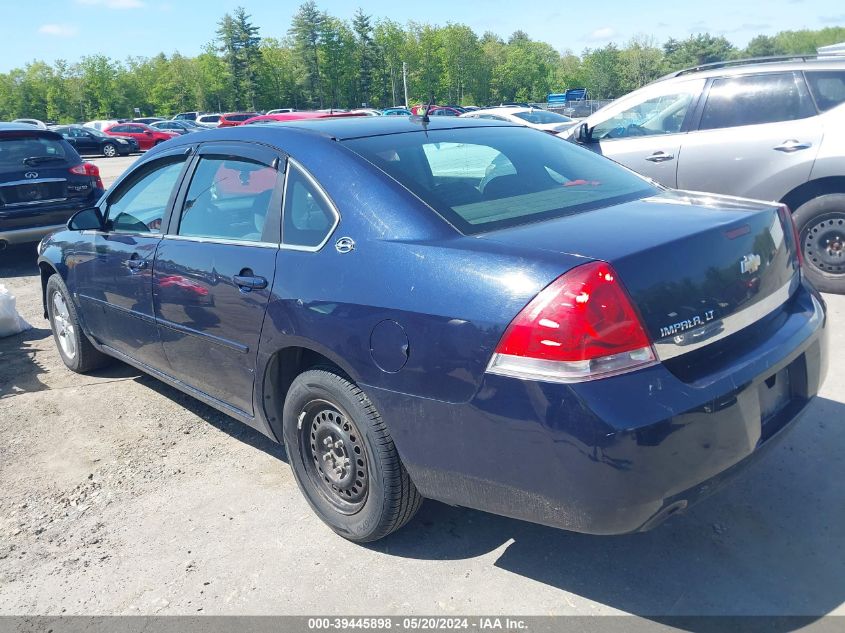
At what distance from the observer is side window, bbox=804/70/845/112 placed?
5.93m

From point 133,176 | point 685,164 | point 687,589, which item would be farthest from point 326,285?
point 685,164

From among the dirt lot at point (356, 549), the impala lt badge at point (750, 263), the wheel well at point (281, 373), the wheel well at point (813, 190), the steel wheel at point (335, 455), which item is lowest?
the dirt lot at point (356, 549)

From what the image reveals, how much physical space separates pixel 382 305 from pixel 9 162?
26.0 ft

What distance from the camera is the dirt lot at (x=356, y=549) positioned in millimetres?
2615

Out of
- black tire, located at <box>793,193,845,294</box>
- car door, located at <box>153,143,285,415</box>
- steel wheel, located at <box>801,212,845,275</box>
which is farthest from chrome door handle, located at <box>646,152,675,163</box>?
car door, located at <box>153,143,285,415</box>

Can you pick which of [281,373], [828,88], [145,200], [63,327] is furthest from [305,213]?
[828,88]

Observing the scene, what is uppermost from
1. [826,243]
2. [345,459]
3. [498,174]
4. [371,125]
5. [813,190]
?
[371,125]

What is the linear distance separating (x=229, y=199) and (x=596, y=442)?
226cm

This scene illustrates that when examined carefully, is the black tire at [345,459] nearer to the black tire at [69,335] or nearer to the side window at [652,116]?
the black tire at [69,335]

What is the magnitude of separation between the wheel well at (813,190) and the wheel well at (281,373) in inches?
188

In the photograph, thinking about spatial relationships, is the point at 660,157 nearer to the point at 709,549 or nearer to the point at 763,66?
the point at 763,66

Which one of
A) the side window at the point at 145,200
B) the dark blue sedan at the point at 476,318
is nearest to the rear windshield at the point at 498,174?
the dark blue sedan at the point at 476,318

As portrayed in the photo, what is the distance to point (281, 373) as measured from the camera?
10.3ft

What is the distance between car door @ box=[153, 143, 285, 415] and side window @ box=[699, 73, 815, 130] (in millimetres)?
4571
